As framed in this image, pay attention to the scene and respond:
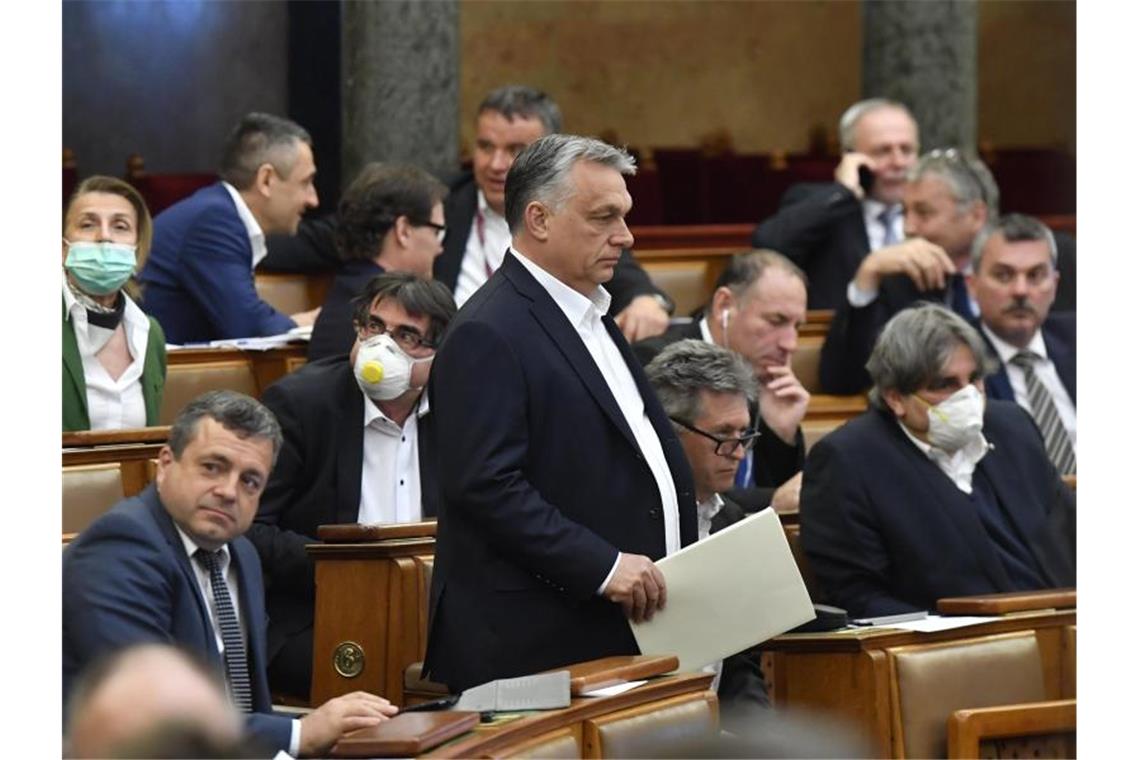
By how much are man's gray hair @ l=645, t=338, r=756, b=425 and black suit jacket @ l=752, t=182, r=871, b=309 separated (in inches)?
84.0

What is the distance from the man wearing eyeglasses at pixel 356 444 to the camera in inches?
163

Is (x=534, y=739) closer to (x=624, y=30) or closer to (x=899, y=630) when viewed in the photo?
(x=899, y=630)

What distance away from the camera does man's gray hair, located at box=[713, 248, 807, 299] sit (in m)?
4.94

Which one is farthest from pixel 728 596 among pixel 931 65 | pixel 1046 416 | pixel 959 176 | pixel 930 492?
pixel 931 65

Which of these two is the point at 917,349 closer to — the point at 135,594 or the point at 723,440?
the point at 723,440

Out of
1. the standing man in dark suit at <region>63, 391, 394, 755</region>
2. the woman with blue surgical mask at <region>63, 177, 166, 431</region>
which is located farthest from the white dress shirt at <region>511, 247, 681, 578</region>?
the woman with blue surgical mask at <region>63, 177, 166, 431</region>

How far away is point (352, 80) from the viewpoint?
701cm

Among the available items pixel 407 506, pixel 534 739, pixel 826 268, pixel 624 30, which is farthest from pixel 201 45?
pixel 534 739

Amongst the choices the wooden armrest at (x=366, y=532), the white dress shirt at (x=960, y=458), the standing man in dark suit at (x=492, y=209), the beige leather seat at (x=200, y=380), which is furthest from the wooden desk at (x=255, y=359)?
the white dress shirt at (x=960, y=458)

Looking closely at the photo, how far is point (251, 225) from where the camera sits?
5.43 meters

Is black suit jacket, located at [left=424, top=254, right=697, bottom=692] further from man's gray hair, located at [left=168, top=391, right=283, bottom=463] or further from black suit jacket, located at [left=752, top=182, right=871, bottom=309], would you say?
black suit jacket, located at [left=752, top=182, right=871, bottom=309]

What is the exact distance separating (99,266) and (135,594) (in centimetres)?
153

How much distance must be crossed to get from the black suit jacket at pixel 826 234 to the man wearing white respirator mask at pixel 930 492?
5.17 ft

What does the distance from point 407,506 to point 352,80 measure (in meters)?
3.03
